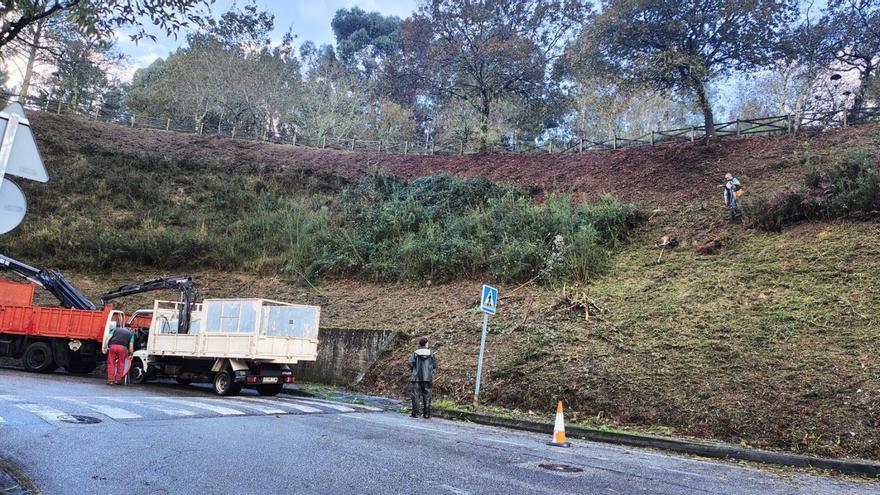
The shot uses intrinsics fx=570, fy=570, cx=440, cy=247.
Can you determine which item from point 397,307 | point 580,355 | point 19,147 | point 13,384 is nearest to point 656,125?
point 397,307

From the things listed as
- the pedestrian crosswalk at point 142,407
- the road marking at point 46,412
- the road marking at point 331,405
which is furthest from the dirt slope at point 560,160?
the road marking at point 46,412

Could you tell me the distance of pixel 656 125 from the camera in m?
45.7

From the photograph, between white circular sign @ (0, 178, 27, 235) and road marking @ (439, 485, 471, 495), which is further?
road marking @ (439, 485, 471, 495)

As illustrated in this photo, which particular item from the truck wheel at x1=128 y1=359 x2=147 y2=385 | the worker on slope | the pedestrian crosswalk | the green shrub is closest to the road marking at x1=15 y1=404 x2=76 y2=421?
the pedestrian crosswalk

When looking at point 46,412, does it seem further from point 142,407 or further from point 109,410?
point 142,407

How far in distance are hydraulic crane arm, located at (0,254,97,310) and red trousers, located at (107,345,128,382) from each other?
4482mm

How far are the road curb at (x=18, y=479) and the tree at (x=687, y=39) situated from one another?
23706 millimetres

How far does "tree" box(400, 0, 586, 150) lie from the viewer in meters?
32.3

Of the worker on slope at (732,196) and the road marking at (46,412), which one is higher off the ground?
the worker on slope at (732,196)

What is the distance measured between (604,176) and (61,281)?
21.1 meters

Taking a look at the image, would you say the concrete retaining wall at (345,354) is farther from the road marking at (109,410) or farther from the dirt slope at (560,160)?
the dirt slope at (560,160)

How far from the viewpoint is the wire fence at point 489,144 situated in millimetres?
23900

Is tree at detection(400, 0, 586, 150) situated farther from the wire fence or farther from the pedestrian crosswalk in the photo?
the pedestrian crosswalk

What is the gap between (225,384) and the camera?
14.2m
